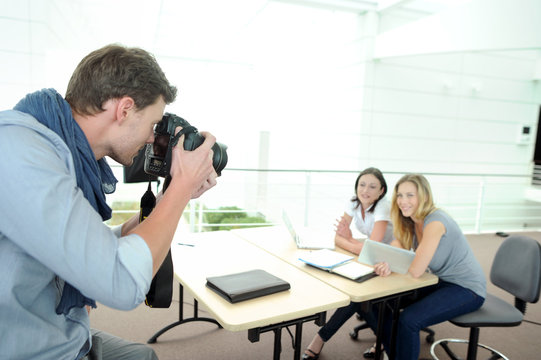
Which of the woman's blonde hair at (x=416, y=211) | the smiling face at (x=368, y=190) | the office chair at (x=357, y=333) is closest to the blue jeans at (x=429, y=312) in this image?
the woman's blonde hair at (x=416, y=211)

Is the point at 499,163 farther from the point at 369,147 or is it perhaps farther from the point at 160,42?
the point at 160,42

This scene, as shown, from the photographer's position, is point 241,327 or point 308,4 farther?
point 308,4

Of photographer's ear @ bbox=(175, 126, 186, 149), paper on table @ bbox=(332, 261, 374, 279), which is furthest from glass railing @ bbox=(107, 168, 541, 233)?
photographer's ear @ bbox=(175, 126, 186, 149)

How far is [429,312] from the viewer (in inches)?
67.3

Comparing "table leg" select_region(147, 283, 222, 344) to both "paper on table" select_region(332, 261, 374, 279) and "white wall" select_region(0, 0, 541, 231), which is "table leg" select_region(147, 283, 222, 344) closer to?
"paper on table" select_region(332, 261, 374, 279)

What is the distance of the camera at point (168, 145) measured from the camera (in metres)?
0.86

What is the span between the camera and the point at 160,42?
25.7ft

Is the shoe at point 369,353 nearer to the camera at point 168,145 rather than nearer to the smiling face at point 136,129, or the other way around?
the camera at point 168,145

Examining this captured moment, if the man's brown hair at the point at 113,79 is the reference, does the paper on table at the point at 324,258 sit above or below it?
below

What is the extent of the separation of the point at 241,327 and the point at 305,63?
631 centimetres

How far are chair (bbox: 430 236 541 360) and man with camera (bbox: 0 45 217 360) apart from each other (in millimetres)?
1500

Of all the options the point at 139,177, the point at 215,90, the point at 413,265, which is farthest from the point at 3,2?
the point at 215,90

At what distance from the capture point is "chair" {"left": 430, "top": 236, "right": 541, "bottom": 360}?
1.71 m

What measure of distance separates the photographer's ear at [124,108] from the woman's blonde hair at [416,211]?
1.53 m
